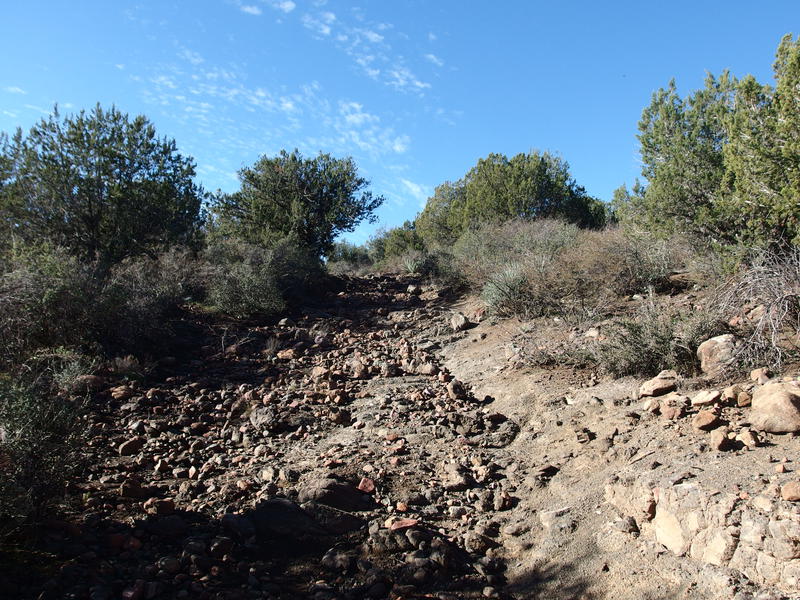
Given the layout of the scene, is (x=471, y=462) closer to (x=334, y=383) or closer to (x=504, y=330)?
(x=334, y=383)

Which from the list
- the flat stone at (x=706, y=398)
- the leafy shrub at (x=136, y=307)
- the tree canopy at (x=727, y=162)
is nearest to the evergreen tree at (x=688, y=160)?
the tree canopy at (x=727, y=162)

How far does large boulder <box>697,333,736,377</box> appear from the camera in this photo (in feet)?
14.0

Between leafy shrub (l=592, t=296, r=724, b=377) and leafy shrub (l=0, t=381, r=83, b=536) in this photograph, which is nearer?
leafy shrub (l=0, t=381, r=83, b=536)

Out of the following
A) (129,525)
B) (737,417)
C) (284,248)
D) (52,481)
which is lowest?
(737,417)

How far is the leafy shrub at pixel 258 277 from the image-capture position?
9.99 metres

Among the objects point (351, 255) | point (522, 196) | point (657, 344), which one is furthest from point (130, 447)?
point (351, 255)

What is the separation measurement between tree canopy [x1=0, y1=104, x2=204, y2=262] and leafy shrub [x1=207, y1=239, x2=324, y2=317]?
1714 millimetres

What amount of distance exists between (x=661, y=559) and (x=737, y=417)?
1351 millimetres

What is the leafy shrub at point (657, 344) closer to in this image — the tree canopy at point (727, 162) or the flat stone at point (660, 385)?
the flat stone at point (660, 385)

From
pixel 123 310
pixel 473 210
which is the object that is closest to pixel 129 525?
pixel 123 310

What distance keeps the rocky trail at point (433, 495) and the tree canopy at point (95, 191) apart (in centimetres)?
705

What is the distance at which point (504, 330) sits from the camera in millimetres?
7609

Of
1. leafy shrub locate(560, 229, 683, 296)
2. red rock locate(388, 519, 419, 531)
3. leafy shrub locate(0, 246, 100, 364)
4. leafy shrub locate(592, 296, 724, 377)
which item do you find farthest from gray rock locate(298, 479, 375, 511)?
leafy shrub locate(560, 229, 683, 296)

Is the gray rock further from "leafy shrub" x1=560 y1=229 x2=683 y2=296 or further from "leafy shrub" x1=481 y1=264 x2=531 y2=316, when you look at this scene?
"leafy shrub" x1=560 y1=229 x2=683 y2=296
